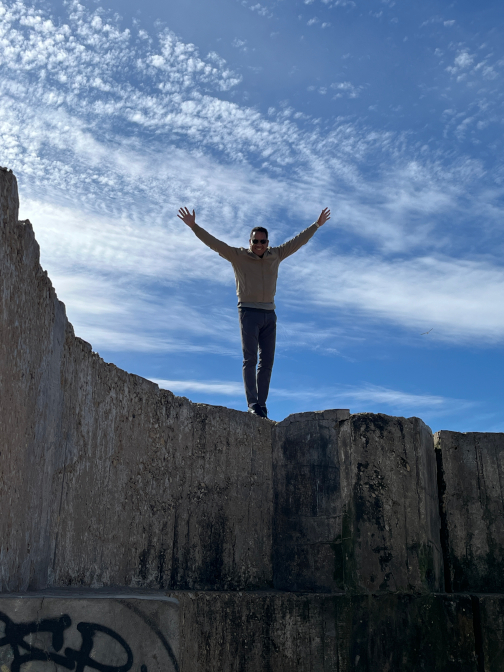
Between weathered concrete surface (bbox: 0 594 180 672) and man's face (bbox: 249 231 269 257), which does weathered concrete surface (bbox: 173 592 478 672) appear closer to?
weathered concrete surface (bbox: 0 594 180 672)

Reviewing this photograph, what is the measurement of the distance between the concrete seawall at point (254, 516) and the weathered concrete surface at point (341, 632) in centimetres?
1

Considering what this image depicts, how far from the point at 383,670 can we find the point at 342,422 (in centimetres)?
175

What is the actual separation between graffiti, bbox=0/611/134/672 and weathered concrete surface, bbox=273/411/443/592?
2.21 metres

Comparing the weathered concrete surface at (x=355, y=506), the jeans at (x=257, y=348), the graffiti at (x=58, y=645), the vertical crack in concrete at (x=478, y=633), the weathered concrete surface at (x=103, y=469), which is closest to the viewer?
the graffiti at (x=58, y=645)

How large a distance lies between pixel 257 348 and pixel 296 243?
1160 mm

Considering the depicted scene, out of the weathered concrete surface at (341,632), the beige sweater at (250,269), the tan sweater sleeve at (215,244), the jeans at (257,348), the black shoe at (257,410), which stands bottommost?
the weathered concrete surface at (341,632)

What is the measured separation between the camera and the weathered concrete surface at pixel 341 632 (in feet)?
14.3

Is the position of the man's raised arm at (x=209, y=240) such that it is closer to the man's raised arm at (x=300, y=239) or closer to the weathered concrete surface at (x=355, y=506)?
the man's raised arm at (x=300, y=239)

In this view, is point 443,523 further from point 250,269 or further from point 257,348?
point 250,269

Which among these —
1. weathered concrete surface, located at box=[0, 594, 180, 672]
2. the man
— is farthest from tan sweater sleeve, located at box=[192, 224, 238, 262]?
weathered concrete surface, located at box=[0, 594, 180, 672]

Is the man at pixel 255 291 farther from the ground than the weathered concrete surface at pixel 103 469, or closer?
farther from the ground

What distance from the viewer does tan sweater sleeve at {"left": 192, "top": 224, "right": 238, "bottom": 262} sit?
606cm

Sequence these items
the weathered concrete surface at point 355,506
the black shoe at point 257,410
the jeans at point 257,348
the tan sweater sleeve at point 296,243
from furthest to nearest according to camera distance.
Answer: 1. the tan sweater sleeve at point 296,243
2. the jeans at point 257,348
3. the black shoe at point 257,410
4. the weathered concrete surface at point 355,506

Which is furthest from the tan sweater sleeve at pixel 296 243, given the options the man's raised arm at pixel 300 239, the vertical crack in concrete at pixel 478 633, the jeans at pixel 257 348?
the vertical crack in concrete at pixel 478 633
